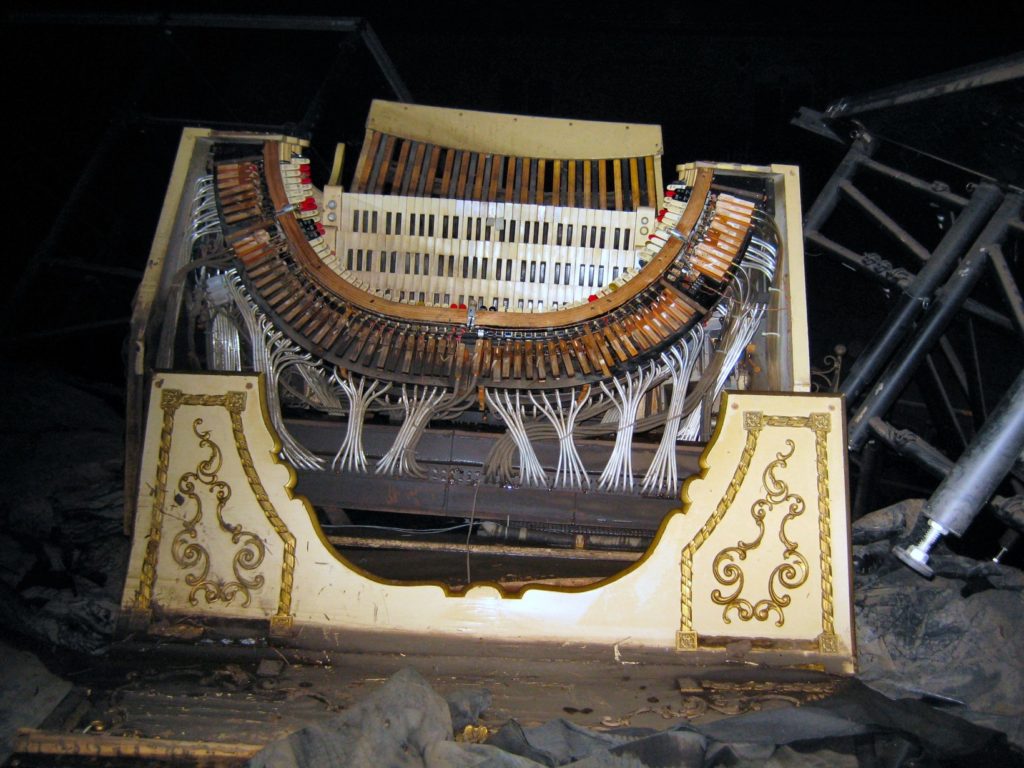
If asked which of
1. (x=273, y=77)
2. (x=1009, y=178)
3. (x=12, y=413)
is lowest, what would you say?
Result: (x=12, y=413)

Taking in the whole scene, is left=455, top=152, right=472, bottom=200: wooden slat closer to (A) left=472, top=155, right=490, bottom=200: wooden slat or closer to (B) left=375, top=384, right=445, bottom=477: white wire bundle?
(A) left=472, top=155, right=490, bottom=200: wooden slat

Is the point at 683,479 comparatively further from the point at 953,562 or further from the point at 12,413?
the point at 12,413

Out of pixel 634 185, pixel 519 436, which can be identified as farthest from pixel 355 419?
pixel 634 185

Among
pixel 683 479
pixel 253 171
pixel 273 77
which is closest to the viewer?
pixel 683 479

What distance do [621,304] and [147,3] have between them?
14.4 feet

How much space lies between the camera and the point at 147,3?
5629 millimetres

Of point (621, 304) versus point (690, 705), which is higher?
point (621, 304)

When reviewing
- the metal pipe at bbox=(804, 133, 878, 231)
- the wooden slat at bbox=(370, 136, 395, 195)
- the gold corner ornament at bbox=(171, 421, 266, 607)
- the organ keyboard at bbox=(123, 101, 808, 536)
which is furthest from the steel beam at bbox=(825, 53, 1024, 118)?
the gold corner ornament at bbox=(171, 421, 266, 607)

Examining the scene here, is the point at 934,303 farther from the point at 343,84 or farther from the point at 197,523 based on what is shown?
the point at 343,84

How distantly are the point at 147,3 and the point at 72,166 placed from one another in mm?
1177

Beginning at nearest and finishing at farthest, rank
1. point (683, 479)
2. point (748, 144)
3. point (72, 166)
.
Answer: point (683, 479)
point (72, 166)
point (748, 144)

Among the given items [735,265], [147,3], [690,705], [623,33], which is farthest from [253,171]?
[623,33]

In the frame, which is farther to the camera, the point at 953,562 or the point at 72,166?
the point at 72,166

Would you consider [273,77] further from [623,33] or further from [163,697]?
[163,697]
